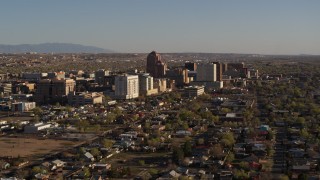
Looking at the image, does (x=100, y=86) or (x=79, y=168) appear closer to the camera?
(x=79, y=168)

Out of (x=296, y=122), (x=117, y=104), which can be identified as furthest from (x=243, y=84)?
(x=296, y=122)

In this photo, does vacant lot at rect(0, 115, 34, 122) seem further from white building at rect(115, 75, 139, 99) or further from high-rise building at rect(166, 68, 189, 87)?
high-rise building at rect(166, 68, 189, 87)

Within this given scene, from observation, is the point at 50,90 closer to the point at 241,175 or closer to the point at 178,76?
the point at 178,76

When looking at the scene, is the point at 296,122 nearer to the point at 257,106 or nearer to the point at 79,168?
the point at 257,106

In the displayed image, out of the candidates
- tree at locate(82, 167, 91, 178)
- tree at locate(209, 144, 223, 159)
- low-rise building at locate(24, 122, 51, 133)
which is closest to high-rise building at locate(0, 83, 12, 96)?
low-rise building at locate(24, 122, 51, 133)

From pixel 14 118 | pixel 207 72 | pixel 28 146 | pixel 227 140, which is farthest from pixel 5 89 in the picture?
pixel 227 140
